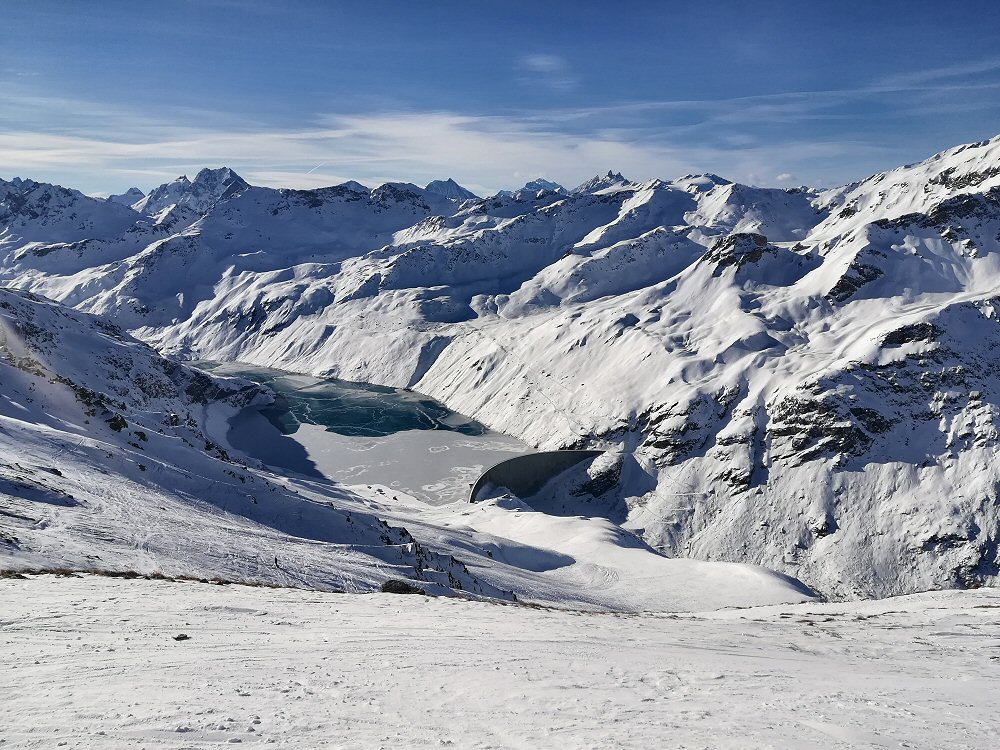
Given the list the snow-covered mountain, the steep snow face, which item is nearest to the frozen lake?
the snow-covered mountain

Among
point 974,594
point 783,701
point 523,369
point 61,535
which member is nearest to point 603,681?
point 783,701

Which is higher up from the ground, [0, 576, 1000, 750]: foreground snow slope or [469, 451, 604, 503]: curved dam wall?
[0, 576, 1000, 750]: foreground snow slope

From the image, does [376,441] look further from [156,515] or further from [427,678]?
[427,678]

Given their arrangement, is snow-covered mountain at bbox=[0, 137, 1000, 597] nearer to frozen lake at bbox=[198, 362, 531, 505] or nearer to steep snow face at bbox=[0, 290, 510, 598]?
frozen lake at bbox=[198, 362, 531, 505]

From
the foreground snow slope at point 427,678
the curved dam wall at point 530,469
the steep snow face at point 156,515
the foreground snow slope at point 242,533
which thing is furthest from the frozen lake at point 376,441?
the foreground snow slope at point 427,678

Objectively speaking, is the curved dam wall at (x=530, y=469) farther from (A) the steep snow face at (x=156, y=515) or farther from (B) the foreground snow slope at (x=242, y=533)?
(A) the steep snow face at (x=156, y=515)

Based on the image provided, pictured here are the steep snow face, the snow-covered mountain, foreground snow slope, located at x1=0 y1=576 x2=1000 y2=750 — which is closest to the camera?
foreground snow slope, located at x1=0 y1=576 x2=1000 y2=750

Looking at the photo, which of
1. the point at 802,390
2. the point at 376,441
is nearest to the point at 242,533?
the point at 802,390
